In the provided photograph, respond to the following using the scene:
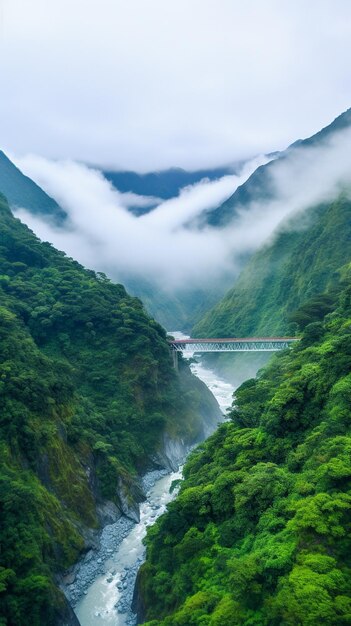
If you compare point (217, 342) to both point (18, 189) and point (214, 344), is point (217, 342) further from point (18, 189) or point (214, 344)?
point (18, 189)

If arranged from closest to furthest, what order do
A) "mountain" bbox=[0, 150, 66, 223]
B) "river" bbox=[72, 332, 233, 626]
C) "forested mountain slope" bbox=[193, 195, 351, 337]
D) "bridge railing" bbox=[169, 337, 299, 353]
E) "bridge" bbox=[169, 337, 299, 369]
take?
1. "river" bbox=[72, 332, 233, 626]
2. "bridge" bbox=[169, 337, 299, 369]
3. "bridge railing" bbox=[169, 337, 299, 353]
4. "forested mountain slope" bbox=[193, 195, 351, 337]
5. "mountain" bbox=[0, 150, 66, 223]

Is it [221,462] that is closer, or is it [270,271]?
[221,462]

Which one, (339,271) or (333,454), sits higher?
(339,271)

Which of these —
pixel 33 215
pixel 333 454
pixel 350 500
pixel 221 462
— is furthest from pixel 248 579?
pixel 33 215

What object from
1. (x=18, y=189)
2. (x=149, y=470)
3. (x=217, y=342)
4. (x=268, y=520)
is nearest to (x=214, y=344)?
(x=217, y=342)

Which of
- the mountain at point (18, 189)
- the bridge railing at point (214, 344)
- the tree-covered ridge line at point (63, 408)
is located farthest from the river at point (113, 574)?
the mountain at point (18, 189)

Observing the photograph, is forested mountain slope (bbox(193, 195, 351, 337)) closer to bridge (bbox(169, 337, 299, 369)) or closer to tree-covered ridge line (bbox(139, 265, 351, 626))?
bridge (bbox(169, 337, 299, 369))

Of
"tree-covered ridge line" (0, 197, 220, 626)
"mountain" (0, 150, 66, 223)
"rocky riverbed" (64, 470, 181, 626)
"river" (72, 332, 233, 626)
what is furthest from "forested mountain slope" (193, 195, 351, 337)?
"mountain" (0, 150, 66, 223)

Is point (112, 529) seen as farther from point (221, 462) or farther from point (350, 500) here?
point (350, 500)
